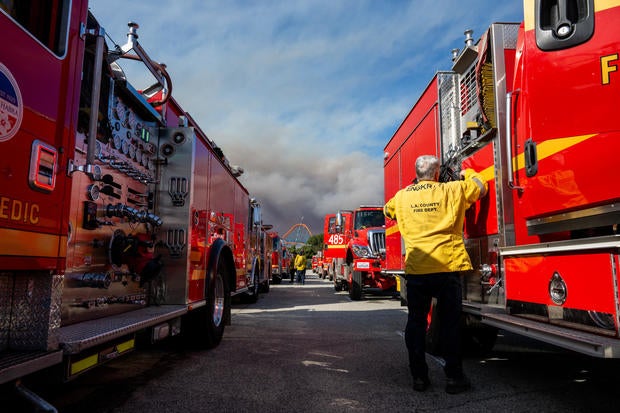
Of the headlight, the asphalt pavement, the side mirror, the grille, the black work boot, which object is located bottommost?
the asphalt pavement

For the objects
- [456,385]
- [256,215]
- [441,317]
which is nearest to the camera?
[456,385]

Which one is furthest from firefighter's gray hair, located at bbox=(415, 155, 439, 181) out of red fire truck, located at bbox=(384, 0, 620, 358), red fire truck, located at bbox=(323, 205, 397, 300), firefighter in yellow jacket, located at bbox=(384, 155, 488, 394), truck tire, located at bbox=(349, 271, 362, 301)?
truck tire, located at bbox=(349, 271, 362, 301)

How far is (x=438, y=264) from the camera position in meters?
3.34

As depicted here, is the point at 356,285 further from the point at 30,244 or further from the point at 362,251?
the point at 30,244

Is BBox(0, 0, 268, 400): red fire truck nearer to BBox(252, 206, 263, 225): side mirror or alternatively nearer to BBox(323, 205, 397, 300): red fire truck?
BBox(252, 206, 263, 225): side mirror

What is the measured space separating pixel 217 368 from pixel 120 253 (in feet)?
4.79

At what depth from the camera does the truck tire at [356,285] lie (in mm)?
11603

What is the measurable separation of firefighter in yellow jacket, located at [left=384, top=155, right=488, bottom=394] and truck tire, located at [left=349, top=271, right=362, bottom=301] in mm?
8190

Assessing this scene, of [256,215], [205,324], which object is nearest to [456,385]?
[205,324]

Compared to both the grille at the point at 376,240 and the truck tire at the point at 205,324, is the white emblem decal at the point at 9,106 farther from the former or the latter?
the grille at the point at 376,240

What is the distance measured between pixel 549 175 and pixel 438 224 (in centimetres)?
89

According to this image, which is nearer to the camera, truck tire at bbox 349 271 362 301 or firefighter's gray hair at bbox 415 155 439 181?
firefighter's gray hair at bbox 415 155 439 181

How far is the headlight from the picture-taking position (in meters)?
11.8

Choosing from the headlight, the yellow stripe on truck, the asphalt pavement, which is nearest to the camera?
the yellow stripe on truck
